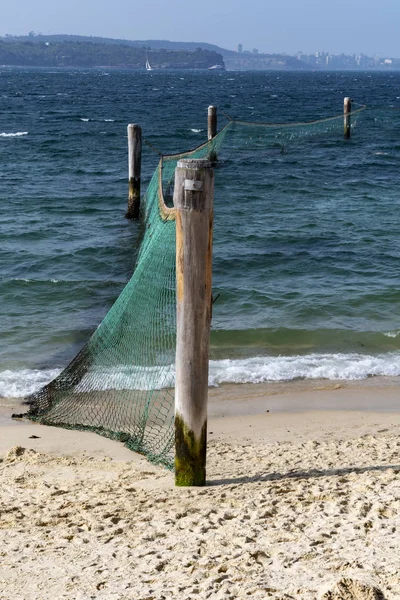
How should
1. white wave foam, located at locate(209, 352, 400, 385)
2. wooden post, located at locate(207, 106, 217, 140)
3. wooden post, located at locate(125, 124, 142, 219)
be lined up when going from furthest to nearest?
wooden post, located at locate(207, 106, 217, 140) < wooden post, located at locate(125, 124, 142, 219) < white wave foam, located at locate(209, 352, 400, 385)

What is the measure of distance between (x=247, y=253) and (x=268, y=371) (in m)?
6.29

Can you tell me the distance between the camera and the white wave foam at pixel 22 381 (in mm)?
9367

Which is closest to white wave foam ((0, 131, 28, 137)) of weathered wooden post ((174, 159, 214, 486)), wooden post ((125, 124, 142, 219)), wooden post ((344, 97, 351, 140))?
wooden post ((344, 97, 351, 140))

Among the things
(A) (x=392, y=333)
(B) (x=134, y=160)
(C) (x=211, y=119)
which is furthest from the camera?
(C) (x=211, y=119)

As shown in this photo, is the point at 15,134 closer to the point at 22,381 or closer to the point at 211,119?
the point at 211,119

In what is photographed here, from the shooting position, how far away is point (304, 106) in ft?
191

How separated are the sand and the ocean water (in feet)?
8.29

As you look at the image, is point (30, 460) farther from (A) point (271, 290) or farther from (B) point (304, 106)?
(B) point (304, 106)

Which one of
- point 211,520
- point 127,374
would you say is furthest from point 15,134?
point 211,520

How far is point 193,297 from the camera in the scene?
550 centimetres

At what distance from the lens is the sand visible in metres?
4.48

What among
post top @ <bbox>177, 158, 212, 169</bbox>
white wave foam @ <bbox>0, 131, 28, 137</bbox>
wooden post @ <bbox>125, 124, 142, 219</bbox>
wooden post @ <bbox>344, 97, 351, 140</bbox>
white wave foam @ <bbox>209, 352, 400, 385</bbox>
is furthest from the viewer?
white wave foam @ <bbox>0, 131, 28, 137</bbox>

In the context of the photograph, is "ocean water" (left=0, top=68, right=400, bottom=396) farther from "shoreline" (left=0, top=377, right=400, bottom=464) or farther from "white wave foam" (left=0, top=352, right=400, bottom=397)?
"shoreline" (left=0, top=377, right=400, bottom=464)

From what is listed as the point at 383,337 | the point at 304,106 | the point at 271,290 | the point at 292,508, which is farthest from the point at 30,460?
the point at 304,106
